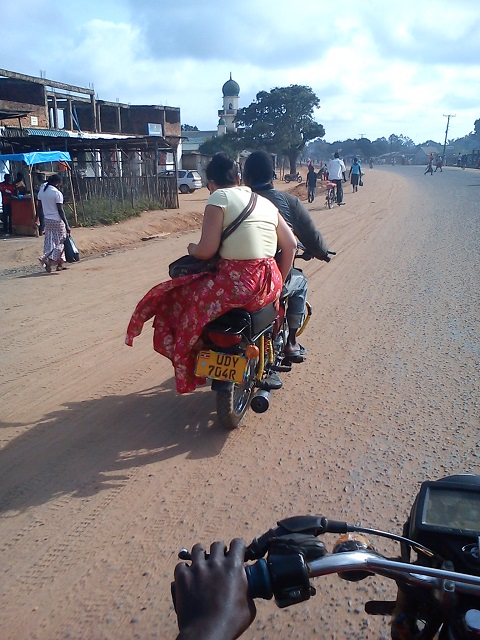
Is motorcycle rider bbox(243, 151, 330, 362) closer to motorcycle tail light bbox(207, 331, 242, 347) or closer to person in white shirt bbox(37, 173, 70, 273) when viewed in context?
motorcycle tail light bbox(207, 331, 242, 347)

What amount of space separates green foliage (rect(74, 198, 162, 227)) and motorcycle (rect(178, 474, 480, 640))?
1685 centimetres

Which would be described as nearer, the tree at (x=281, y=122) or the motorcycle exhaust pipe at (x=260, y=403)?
the motorcycle exhaust pipe at (x=260, y=403)

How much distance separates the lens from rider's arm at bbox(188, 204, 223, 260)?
412cm

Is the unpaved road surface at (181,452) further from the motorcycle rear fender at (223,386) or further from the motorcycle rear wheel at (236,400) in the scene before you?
the motorcycle rear fender at (223,386)

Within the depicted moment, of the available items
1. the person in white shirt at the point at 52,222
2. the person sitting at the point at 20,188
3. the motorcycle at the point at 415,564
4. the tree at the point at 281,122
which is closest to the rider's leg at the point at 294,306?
the motorcycle at the point at 415,564

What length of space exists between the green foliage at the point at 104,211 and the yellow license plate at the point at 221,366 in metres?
14.2

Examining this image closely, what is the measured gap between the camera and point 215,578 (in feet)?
4.45

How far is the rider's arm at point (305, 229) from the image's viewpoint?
5281mm

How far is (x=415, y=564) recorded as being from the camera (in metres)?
1.51

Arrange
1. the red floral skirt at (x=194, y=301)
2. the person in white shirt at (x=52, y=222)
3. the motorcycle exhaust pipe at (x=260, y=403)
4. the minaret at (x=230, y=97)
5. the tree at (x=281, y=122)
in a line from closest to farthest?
the red floral skirt at (x=194, y=301) → the motorcycle exhaust pipe at (x=260, y=403) → the person in white shirt at (x=52, y=222) → the tree at (x=281, y=122) → the minaret at (x=230, y=97)

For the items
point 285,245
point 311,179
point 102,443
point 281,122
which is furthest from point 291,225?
point 281,122

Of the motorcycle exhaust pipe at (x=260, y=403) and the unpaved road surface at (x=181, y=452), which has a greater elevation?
the motorcycle exhaust pipe at (x=260, y=403)

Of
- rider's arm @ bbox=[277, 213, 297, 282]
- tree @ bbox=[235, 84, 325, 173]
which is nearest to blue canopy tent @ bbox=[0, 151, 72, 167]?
rider's arm @ bbox=[277, 213, 297, 282]

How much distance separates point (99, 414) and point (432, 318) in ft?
14.3
